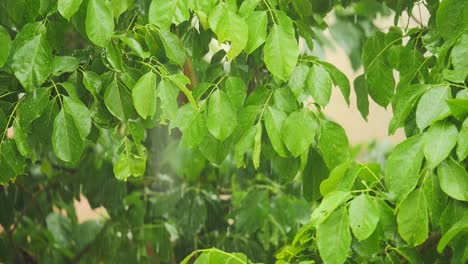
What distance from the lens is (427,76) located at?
1.70 m

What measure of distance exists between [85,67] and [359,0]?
126cm

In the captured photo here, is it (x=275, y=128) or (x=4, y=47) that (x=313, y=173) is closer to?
(x=275, y=128)

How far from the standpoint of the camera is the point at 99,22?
1451mm

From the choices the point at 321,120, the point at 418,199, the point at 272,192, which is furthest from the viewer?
the point at 272,192

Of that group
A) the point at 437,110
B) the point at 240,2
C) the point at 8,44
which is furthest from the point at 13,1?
the point at 437,110

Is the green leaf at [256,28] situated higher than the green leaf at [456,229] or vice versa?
the green leaf at [256,28]

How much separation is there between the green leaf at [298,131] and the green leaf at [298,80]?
0.06 metres

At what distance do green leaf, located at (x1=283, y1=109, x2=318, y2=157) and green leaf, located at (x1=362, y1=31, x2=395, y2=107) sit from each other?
11.6 inches

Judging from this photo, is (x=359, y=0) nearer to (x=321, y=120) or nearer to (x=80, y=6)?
(x=321, y=120)

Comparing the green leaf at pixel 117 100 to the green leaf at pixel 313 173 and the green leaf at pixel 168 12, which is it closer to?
the green leaf at pixel 168 12

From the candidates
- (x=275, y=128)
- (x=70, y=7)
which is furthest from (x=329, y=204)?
(x=70, y=7)

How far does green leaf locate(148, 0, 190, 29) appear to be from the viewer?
1.50 m

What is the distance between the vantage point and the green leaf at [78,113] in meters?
1.51

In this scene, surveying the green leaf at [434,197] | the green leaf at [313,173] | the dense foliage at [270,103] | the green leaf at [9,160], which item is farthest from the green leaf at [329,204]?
the green leaf at [9,160]
